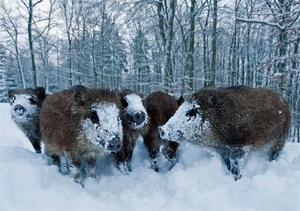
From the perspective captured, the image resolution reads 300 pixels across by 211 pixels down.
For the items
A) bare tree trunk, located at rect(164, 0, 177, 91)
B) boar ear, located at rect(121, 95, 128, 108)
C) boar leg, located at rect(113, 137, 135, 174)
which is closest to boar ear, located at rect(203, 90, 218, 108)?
boar ear, located at rect(121, 95, 128, 108)

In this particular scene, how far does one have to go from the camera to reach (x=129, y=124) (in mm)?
3979

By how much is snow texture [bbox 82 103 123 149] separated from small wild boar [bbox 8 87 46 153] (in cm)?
159

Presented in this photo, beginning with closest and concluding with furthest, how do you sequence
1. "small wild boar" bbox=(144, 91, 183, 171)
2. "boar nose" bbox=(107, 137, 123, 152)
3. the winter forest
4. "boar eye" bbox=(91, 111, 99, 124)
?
1. "boar nose" bbox=(107, 137, 123, 152)
2. "boar eye" bbox=(91, 111, 99, 124)
3. "small wild boar" bbox=(144, 91, 183, 171)
4. the winter forest

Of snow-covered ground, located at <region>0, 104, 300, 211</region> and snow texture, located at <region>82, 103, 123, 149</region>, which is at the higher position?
snow texture, located at <region>82, 103, 123, 149</region>

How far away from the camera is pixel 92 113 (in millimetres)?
3551

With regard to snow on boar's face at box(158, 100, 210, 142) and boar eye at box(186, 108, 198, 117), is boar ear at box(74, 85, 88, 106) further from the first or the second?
boar eye at box(186, 108, 198, 117)

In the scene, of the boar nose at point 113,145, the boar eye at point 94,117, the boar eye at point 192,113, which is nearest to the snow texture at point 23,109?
the boar eye at point 94,117

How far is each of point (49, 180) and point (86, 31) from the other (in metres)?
→ 26.9

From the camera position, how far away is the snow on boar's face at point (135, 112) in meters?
3.78

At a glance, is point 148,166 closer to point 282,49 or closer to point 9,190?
point 9,190

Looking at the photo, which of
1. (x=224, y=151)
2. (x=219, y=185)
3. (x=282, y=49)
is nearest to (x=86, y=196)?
(x=219, y=185)

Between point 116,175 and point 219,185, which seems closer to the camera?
point 219,185

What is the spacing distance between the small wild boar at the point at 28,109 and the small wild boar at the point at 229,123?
2.41 meters

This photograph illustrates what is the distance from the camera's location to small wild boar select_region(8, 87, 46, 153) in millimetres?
4574
